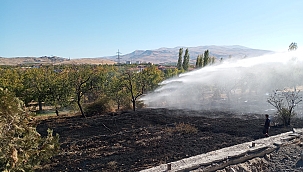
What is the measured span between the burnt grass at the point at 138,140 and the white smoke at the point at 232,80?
1544 centimetres

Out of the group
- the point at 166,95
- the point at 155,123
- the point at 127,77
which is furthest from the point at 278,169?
the point at 166,95

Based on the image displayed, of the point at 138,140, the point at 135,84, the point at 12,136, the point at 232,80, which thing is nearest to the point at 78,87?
the point at 135,84

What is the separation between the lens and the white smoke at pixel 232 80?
1395 inches

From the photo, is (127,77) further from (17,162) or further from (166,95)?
(17,162)

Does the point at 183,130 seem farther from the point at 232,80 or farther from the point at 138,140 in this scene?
the point at 232,80

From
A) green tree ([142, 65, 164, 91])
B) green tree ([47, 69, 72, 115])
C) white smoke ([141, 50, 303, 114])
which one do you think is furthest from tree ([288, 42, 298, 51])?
green tree ([47, 69, 72, 115])

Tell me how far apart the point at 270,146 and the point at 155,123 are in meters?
10.1

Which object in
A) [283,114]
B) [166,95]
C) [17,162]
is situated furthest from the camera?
[166,95]

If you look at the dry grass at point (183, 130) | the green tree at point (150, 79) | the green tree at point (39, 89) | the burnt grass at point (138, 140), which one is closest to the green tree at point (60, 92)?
the green tree at point (39, 89)

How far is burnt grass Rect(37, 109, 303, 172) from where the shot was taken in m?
11.1

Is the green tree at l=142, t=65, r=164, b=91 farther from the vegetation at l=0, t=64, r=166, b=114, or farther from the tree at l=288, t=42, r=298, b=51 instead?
the tree at l=288, t=42, r=298, b=51

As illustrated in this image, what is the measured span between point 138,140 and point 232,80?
3083cm

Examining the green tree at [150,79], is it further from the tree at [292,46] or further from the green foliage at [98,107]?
the tree at [292,46]

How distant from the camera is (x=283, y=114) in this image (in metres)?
16.3
